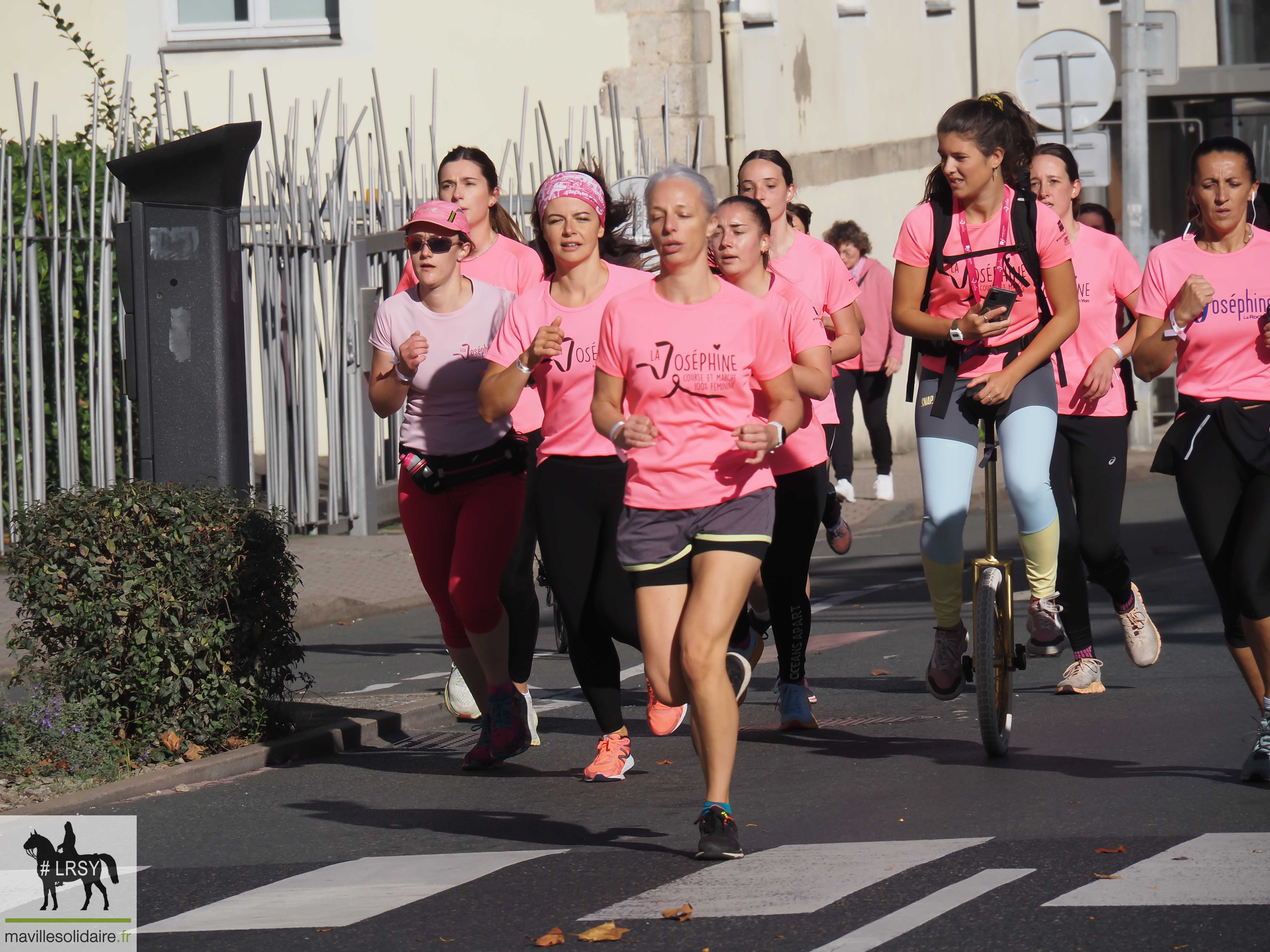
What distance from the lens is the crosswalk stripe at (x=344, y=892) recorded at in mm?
5156

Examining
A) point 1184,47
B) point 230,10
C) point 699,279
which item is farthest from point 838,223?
point 1184,47

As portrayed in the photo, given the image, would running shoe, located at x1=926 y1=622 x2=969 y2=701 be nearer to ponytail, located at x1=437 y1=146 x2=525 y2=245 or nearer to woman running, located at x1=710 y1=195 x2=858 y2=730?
woman running, located at x1=710 y1=195 x2=858 y2=730

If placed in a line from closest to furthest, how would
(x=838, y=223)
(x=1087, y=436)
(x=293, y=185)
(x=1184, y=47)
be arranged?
1. (x=1087, y=436)
2. (x=293, y=185)
3. (x=838, y=223)
4. (x=1184, y=47)

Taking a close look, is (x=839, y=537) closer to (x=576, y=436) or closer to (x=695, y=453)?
(x=576, y=436)

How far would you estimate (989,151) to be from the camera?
6855mm

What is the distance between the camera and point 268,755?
24.3 feet

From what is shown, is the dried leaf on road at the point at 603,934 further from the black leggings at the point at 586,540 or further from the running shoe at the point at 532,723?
the running shoe at the point at 532,723

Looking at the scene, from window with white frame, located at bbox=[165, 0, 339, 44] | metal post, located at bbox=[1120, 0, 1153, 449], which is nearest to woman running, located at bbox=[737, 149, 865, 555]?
metal post, located at bbox=[1120, 0, 1153, 449]

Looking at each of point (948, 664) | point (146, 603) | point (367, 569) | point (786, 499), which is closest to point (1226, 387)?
point (948, 664)

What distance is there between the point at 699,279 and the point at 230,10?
1495 cm

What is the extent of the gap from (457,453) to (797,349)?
58.1 inches

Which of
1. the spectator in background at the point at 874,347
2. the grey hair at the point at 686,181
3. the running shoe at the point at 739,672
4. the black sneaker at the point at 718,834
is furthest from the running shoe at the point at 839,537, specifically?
the spectator in background at the point at 874,347

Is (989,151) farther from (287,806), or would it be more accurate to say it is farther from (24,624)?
(24,624)

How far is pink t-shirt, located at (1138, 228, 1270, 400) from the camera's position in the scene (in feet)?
21.0
